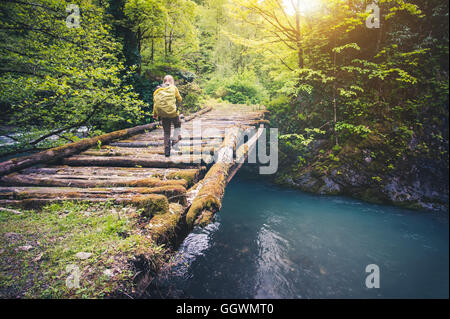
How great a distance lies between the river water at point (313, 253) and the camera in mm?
4000

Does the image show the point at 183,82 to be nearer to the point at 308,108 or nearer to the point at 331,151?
the point at 308,108

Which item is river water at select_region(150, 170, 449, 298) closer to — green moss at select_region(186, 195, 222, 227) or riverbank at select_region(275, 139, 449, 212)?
riverbank at select_region(275, 139, 449, 212)

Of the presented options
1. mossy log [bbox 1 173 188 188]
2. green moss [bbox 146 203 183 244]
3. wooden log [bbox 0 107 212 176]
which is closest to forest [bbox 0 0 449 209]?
wooden log [bbox 0 107 212 176]

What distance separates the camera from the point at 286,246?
557 cm

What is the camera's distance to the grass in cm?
180

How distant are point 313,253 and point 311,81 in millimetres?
7575

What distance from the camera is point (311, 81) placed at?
913cm

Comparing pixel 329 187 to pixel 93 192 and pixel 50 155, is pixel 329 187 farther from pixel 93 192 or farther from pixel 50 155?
pixel 50 155

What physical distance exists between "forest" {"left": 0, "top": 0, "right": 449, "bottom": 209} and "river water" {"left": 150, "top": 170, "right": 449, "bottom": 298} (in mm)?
1265

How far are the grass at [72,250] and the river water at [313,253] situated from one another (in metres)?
2.06

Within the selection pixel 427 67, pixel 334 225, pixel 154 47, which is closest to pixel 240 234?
pixel 334 225

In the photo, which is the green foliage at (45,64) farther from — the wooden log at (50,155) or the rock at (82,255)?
the rock at (82,255)

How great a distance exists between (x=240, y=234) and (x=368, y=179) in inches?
215

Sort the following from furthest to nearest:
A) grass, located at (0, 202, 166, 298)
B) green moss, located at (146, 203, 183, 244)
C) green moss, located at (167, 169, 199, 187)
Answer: green moss, located at (167, 169, 199, 187)
green moss, located at (146, 203, 183, 244)
grass, located at (0, 202, 166, 298)
